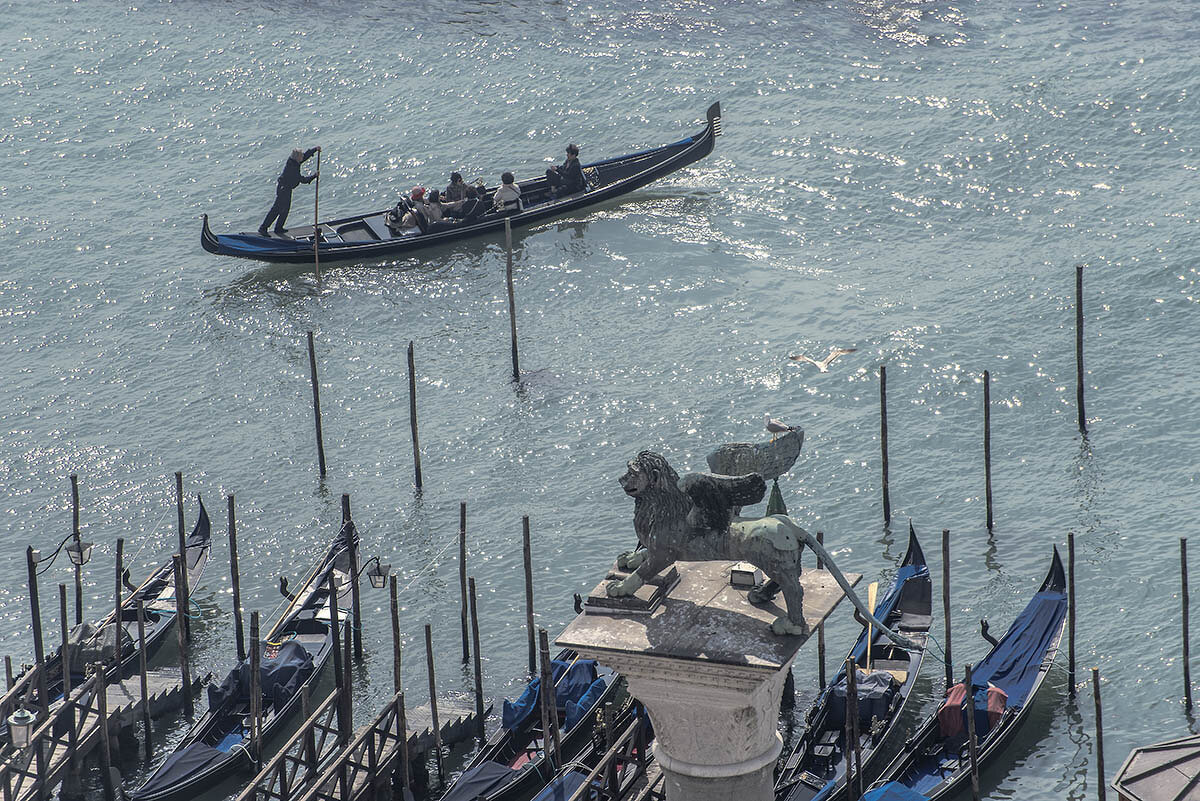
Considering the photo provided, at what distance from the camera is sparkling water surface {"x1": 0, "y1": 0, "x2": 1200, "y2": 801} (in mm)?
25438

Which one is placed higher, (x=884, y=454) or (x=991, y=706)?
(x=884, y=454)

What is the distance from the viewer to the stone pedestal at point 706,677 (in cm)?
1054

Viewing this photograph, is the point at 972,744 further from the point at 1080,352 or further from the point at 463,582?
the point at 1080,352

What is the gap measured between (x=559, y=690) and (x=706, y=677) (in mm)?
10530

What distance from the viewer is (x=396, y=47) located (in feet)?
153

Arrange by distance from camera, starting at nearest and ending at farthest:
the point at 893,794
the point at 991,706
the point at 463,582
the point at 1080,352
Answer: the point at 893,794 → the point at 991,706 → the point at 463,582 → the point at 1080,352

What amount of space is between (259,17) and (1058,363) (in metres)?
27.3

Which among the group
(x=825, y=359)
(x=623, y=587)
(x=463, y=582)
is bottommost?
(x=463, y=582)

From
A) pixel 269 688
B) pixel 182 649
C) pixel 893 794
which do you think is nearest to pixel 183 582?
pixel 182 649

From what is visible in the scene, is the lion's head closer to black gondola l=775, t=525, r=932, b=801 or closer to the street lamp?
black gondola l=775, t=525, r=932, b=801

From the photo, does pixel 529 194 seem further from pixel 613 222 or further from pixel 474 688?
pixel 474 688

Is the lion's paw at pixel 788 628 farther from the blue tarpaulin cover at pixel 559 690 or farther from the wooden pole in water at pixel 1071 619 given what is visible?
the wooden pole in water at pixel 1071 619

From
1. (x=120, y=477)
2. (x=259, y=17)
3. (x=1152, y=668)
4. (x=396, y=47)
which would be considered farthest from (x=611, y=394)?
(x=259, y=17)

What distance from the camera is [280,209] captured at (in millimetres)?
36531
